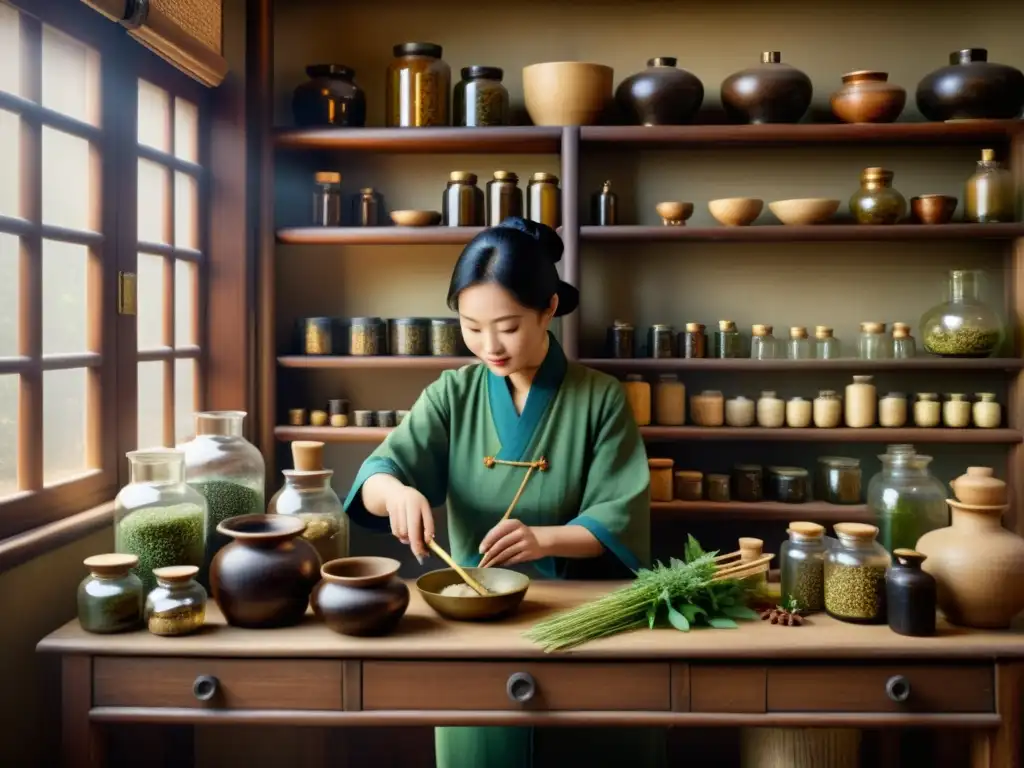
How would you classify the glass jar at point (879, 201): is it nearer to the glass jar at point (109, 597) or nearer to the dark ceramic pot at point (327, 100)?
the dark ceramic pot at point (327, 100)

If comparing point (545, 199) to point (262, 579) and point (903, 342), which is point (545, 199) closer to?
point (903, 342)

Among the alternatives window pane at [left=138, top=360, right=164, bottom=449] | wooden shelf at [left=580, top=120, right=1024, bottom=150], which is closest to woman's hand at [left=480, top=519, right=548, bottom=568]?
window pane at [left=138, top=360, right=164, bottom=449]

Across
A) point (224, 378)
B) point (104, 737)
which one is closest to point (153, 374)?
point (224, 378)

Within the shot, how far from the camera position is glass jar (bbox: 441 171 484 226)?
2881mm

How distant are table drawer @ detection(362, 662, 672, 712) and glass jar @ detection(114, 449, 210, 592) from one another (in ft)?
1.58

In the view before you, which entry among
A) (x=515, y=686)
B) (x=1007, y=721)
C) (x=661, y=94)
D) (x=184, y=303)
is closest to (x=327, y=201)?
(x=184, y=303)

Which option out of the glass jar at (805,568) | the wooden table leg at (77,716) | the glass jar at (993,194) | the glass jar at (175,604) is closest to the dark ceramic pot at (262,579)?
the glass jar at (175,604)

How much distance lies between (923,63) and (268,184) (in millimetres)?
2289

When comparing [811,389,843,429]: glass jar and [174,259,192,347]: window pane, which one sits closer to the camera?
[174,259,192,347]: window pane

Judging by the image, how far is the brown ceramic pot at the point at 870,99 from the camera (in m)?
2.79

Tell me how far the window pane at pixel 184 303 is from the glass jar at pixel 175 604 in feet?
3.89

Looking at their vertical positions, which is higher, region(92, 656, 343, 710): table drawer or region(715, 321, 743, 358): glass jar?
region(715, 321, 743, 358): glass jar

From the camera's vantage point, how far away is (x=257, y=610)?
1687 millimetres

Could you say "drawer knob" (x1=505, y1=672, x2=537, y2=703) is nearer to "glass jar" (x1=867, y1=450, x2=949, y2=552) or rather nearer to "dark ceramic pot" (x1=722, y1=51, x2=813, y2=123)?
"glass jar" (x1=867, y1=450, x2=949, y2=552)
